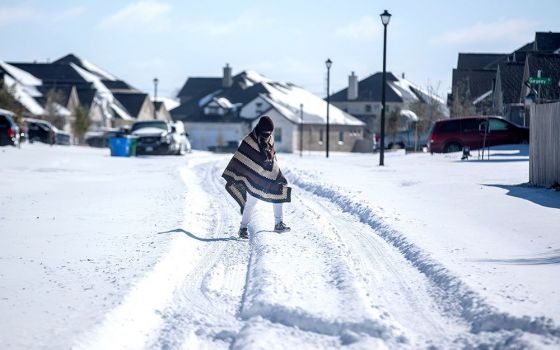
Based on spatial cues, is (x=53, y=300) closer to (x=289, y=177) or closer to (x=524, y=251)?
(x=524, y=251)

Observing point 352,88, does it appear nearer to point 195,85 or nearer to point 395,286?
point 195,85

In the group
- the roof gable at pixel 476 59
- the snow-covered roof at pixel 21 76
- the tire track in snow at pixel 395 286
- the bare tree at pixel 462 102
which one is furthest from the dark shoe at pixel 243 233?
the snow-covered roof at pixel 21 76

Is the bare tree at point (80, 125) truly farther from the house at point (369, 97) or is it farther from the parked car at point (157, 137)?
the house at point (369, 97)

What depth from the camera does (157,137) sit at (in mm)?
38969

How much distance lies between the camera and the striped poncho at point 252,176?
10.8m

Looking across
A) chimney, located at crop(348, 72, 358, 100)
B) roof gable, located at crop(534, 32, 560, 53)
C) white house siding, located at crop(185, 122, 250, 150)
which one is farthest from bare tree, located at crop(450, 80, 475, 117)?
chimney, located at crop(348, 72, 358, 100)

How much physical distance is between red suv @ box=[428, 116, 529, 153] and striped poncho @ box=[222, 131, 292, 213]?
69.9ft

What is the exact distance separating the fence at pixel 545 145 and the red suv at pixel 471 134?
13.7 meters

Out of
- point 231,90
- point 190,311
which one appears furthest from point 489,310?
point 231,90

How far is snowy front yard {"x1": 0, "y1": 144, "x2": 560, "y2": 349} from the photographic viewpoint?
227 inches

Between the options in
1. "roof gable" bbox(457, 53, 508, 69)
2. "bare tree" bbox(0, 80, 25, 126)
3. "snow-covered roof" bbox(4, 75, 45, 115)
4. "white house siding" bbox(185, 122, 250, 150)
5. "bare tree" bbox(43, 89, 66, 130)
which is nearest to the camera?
"bare tree" bbox(0, 80, 25, 126)

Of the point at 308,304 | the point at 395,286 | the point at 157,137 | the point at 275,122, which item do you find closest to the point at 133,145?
the point at 157,137

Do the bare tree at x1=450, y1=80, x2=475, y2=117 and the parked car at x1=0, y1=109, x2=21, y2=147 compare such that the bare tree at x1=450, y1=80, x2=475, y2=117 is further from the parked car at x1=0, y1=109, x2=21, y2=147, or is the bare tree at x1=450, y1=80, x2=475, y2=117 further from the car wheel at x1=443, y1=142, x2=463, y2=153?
the parked car at x1=0, y1=109, x2=21, y2=147

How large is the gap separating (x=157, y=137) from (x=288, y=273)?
104 ft
